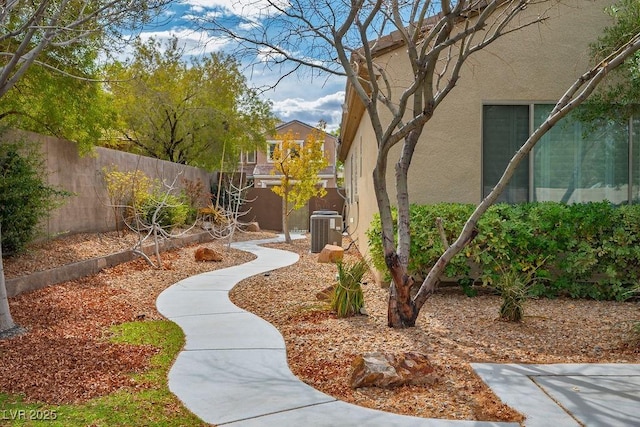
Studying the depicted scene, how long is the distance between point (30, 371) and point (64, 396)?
0.67 m

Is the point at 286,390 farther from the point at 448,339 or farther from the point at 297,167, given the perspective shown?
the point at 297,167

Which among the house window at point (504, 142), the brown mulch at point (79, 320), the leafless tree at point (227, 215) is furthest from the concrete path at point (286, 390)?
the leafless tree at point (227, 215)

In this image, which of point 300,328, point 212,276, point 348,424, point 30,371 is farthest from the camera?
point 212,276

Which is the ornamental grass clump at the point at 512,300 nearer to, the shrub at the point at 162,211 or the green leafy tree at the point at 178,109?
the shrub at the point at 162,211

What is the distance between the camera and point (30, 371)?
12.8 feet

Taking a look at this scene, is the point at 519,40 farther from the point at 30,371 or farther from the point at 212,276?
the point at 30,371

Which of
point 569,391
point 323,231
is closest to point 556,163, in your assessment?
point 569,391

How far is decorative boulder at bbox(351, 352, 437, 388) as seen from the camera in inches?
144

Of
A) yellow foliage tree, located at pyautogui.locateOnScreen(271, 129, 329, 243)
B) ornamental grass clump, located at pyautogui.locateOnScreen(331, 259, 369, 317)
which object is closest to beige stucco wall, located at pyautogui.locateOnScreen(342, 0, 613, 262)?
ornamental grass clump, located at pyautogui.locateOnScreen(331, 259, 369, 317)

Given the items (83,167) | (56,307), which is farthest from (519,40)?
(83,167)

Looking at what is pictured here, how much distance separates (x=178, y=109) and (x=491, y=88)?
13.3m

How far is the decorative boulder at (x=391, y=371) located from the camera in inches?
144

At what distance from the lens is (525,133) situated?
7746 millimetres

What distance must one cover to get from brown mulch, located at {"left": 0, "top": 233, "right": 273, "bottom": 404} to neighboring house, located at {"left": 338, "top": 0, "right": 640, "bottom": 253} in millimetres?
4182
